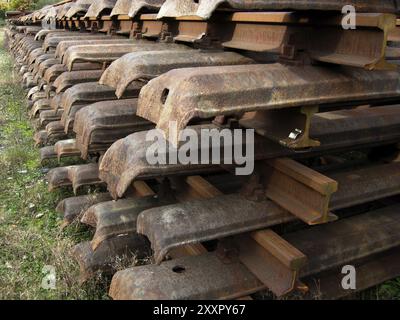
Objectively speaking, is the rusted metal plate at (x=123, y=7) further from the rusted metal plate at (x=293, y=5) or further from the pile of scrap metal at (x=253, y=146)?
the rusted metal plate at (x=293, y=5)

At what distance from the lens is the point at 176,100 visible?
2.05m

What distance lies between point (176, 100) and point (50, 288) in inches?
92.2

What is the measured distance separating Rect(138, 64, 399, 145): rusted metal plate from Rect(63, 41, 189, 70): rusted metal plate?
60.8 inches

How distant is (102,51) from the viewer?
3.88m

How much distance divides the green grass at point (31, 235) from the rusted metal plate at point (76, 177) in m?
0.22

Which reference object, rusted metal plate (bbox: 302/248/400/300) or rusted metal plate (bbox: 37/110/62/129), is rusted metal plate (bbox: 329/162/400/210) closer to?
rusted metal plate (bbox: 302/248/400/300)

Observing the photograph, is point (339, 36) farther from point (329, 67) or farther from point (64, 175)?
point (64, 175)

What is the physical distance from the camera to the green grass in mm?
3477

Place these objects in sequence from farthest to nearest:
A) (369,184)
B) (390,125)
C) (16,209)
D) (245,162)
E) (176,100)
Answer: (16,209), (390,125), (369,184), (245,162), (176,100)

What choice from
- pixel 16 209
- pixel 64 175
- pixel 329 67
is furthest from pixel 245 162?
pixel 16 209

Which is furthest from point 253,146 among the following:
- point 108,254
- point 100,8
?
point 100,8

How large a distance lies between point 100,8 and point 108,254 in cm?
361

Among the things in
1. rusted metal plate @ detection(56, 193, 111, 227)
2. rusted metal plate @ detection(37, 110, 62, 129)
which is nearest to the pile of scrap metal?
rusted metal plate @ detection(56, 193, 111, 227)

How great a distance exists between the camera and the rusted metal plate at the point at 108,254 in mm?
3490
